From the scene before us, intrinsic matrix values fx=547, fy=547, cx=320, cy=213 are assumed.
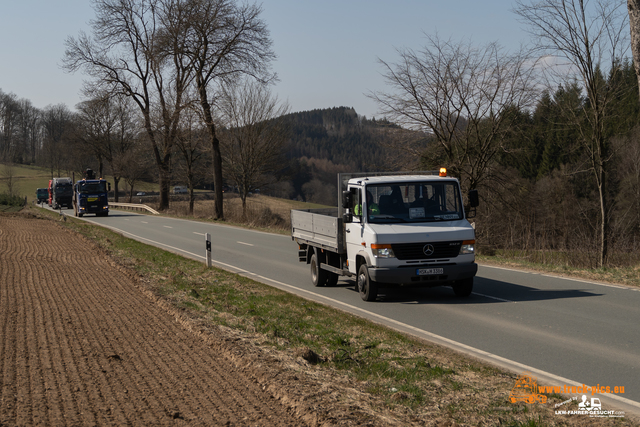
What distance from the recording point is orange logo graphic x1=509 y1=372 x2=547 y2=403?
5121 millimetres

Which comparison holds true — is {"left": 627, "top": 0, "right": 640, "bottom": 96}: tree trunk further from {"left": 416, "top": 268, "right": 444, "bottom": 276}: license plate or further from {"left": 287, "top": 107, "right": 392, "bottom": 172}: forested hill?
{"left": 287, "top": 107, "right": 392, "bottom": 172}: forested hill

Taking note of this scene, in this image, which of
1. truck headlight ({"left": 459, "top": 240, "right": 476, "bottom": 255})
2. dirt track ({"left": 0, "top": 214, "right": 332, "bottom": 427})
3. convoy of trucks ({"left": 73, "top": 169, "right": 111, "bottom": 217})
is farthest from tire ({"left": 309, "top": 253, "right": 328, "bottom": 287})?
convoy of trucks ({"left": 73, "top": 169, "right": 111, "bottom": 217})

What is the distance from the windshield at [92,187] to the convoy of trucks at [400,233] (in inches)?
1379

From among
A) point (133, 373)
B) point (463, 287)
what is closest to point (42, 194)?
point (463, 287)

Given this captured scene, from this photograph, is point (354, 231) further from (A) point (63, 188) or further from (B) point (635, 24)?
(A) point (63, 188)

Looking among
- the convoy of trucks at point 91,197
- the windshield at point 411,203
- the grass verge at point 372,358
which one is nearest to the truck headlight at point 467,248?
the windshield at point 411,203

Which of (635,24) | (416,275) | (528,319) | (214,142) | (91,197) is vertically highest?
(635,24)

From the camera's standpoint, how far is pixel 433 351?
6875 mm

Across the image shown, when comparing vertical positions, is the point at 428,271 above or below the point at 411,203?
below

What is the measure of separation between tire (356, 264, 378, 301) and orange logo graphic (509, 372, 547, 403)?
4550 millimetres

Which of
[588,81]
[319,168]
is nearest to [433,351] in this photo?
[588,81]

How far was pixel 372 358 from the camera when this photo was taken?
6.45m

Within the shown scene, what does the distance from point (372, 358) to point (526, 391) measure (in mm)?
1779

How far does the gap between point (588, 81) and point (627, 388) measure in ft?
44.9
